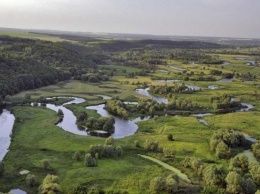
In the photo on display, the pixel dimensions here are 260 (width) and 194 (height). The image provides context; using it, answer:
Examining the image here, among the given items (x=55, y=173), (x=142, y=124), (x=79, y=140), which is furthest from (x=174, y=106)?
(x=55, y=173)

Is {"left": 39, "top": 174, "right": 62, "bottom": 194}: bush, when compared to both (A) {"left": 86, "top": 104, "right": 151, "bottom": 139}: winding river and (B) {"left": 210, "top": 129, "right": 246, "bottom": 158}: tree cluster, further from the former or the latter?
(A) {"left": 86, "top": 104, "right": 151, "bottom": 139}: winding river

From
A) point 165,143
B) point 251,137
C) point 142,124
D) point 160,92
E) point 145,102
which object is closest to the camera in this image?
point 165,143

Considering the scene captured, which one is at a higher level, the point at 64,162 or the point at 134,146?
the point at 64,162

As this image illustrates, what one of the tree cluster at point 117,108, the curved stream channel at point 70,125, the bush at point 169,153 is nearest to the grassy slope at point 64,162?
the curved stream channel at point 70,125

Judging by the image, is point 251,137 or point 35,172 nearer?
point 35,172

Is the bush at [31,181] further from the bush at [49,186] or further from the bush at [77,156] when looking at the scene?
the bush at [77,156]

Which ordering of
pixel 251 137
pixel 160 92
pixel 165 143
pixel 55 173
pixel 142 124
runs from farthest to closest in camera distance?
pixel 160 92, pixel 142 124, pixel 251 137, pixel 165 143, pixel 55 173

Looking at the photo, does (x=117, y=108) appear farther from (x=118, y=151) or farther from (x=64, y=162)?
(x=64, y=162)

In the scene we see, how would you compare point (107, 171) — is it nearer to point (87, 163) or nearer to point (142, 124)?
point (87, 163)

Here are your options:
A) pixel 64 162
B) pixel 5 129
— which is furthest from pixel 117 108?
pixel 64 162

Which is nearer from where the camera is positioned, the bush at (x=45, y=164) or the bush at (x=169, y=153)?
the bush at (x=45, y=164)

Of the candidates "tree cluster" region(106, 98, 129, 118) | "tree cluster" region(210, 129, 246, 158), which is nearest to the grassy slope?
"tree cluster" region(210, 129, 246, 158)
